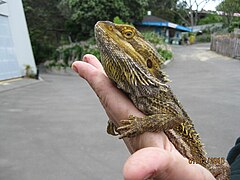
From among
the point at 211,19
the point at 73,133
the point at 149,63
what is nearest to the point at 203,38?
the point at 211,19

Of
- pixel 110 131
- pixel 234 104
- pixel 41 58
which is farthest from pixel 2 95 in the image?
pixel 41 58

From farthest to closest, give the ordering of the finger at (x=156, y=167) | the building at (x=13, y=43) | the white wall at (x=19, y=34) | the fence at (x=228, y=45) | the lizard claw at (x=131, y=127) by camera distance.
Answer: the fence at (x=228, y=45) < the white wall at (x=19, y=34) < the building at (x=13, y=43) < the lizard claw at (x=131, y=127) < the finger at (x=156, y=167)

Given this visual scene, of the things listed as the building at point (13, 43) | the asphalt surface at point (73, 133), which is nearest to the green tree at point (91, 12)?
the building at point (13, 43)

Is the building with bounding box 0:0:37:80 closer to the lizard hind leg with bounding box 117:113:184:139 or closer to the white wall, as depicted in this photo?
the white wall

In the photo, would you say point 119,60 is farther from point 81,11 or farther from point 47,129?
point 81,11

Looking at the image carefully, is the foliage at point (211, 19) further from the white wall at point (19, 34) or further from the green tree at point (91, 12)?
the white wall at point (19, 34)

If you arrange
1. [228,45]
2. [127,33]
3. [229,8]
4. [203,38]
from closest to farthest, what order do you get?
[127,33] < [228,45] < [229,8] < [203,38]

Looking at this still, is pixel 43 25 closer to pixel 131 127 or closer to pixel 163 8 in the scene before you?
pixel 131 127
